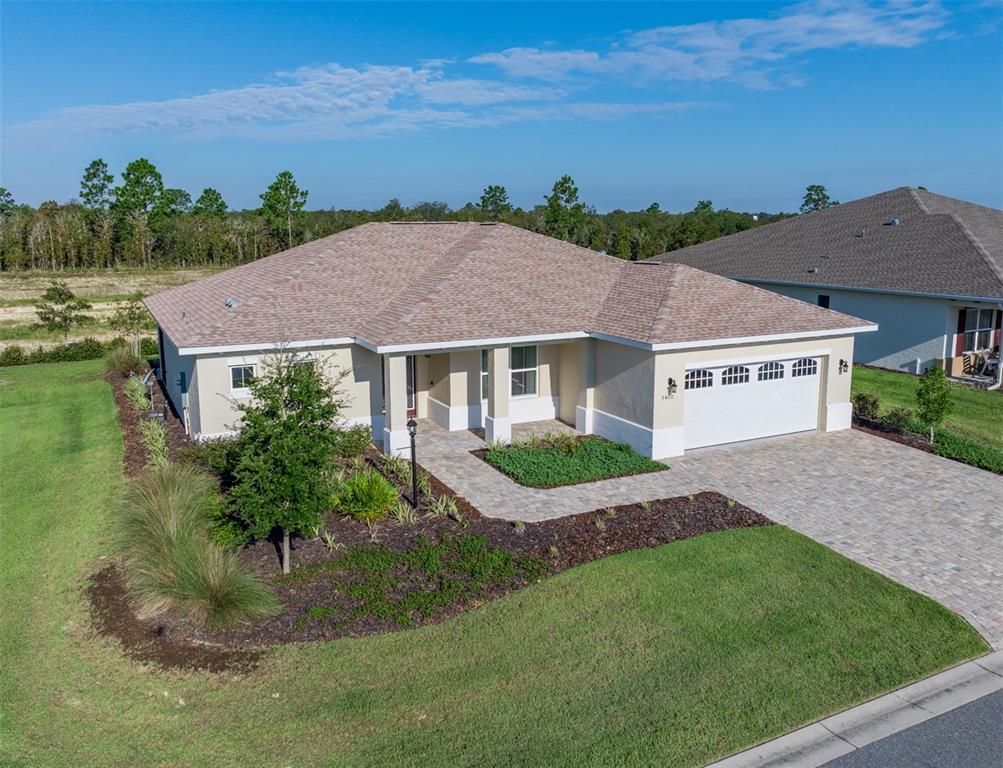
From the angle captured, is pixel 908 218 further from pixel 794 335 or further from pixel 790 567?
pixel 790 567

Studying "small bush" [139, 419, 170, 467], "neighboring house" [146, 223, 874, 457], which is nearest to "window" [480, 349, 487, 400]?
"neighboring house" [146, 223, 874, 457]

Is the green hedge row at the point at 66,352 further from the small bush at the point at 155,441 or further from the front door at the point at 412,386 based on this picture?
the front door at the point at 412,386

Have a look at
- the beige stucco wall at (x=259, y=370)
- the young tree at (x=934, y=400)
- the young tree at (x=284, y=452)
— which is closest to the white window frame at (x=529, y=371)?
the beige stucco wall at (x=259, y=370)

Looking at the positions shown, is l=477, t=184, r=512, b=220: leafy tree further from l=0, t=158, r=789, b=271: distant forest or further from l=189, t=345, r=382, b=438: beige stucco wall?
l=189, t=345, r=382, b=438: beige stucco wall

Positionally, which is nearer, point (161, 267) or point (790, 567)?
point (790, 567)

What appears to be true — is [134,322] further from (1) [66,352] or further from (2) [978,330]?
(2) [978,330]

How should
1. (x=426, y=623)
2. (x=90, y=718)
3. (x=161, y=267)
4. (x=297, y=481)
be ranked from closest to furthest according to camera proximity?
1. (x=90, y=718)
2. (x=426, y=623)
3. (x=297, y=481)
4. (x=161, y=267)

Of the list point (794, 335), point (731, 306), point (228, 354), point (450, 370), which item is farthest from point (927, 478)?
point (228, 354)

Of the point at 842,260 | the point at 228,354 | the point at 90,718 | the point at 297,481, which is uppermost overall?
the point at 842,260
